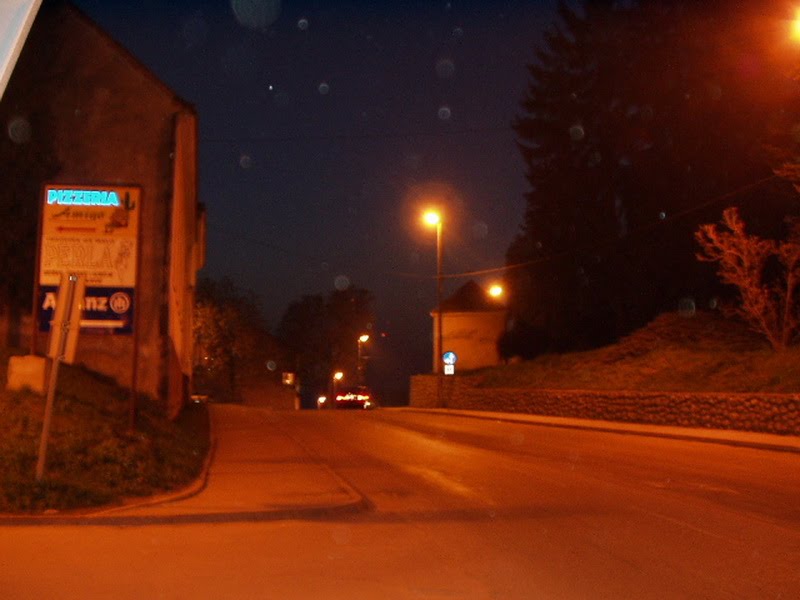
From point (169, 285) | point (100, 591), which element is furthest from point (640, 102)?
point (100, 591)

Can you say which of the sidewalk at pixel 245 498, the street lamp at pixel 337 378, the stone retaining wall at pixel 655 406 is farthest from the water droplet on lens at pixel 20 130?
the street lamp at pixel 337 378

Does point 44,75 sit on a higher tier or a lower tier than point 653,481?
higher

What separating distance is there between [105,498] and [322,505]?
106 inches

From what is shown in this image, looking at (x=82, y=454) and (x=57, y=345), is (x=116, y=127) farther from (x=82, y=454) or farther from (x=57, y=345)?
(x=57, y=345)

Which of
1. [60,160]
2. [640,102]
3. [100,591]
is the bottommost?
[100,591]

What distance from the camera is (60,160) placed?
22.9 meters

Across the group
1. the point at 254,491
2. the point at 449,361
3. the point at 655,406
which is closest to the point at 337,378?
the point at 449,361

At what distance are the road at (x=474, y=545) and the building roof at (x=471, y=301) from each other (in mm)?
47175

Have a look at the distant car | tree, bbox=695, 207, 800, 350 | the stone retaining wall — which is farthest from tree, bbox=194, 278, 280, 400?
tree, bbox=695, 207, 800, 350

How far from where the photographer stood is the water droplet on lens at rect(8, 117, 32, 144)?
22578mm

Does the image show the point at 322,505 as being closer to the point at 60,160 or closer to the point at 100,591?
the point at 100,591

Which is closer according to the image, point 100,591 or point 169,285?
point 100,591

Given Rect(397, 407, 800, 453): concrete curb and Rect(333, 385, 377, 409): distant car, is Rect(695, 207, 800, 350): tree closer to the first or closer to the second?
Rect(397, 407, 800, 453): concrete curb

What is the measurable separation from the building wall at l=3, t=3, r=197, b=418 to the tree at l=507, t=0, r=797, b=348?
22578mm
